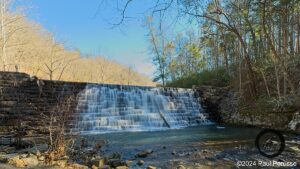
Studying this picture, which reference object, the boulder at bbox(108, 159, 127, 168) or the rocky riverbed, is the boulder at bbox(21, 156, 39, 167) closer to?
the rocky riverbed

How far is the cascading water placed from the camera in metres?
13.9

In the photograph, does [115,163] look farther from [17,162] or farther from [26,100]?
[26,100]

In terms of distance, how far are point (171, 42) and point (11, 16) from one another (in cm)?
1736

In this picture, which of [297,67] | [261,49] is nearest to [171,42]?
[261,49]

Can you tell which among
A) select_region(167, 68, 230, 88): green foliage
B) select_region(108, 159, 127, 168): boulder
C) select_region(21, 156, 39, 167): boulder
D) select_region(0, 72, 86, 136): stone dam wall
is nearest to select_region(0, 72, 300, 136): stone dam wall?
select_region(0, 72, 86, 136): stone dam wall

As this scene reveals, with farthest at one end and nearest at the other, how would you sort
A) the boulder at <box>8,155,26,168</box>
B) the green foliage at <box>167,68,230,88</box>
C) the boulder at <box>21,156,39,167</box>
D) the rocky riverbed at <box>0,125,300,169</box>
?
1. the green foliage at <box>167,68,230,88</box>
2. the rocky riverbed at <box>0,125,300,169</box>
3. the boulder at <box>21,156,39,167</box>
4. the boulder at <box>8,155,26,168</box>

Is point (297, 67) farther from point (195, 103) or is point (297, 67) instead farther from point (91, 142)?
point (91, 142)

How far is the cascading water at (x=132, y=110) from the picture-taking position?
1392 cm

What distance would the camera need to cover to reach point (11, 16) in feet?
72.7

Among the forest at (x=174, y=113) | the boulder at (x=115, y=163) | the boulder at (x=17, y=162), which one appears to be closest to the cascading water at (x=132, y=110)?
the forest at (x=174, y=113)

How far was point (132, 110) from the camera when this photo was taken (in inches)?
606

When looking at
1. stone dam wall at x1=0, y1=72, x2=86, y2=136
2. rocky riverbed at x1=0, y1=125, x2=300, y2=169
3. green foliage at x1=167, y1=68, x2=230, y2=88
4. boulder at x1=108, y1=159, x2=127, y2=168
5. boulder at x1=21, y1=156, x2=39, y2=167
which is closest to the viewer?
boulder at x1=21, y1=156, x2=39, y2=167

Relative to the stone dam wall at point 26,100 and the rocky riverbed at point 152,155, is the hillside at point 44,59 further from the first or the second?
the rocky riverbed at point 152,155

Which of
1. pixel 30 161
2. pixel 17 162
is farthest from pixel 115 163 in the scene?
pixel 17 162
